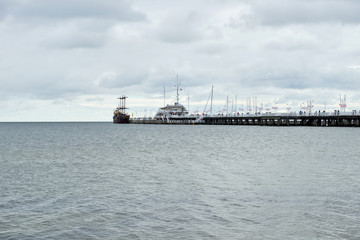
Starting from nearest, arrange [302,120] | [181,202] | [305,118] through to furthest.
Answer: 1. [181,202]
2. [305,118]
3. [302,120]

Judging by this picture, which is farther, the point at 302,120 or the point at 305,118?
the point at 302,120

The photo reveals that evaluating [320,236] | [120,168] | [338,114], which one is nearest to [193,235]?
[320,236]

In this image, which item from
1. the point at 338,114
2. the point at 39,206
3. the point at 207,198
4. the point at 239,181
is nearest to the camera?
the point at 39,206

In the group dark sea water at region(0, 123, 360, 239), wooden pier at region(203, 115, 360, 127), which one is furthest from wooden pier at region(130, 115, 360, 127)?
dark sea water at region(0, 123, 360, 239)

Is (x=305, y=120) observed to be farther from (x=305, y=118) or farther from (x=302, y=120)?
(x=305, y=118)

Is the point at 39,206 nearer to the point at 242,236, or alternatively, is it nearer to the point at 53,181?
the point at 53,181

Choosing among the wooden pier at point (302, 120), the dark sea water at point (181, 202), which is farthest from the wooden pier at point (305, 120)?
the dark sea water at point (181, 202)

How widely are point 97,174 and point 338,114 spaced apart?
380 feet

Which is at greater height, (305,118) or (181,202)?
(305,118)

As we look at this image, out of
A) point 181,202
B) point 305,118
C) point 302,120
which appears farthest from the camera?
point 302,120

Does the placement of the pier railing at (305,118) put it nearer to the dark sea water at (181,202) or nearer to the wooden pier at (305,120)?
the wooden pier at (305,120)

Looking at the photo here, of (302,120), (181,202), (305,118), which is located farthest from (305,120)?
(181,202)

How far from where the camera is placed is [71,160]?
127ft

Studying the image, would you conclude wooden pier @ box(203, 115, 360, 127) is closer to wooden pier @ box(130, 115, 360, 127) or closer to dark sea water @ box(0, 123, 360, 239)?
wooden pier @ box(130, 115, 360, 127)
